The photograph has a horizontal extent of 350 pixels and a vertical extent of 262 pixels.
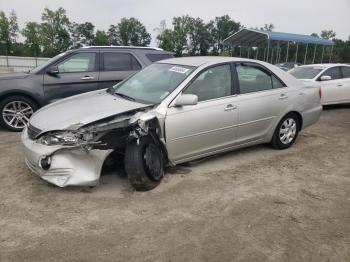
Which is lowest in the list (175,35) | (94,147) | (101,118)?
(94,147)

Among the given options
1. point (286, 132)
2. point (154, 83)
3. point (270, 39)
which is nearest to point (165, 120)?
point (154, 83)

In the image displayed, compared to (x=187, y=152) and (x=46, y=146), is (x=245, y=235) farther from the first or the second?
(x=46, y=146)

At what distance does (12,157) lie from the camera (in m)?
5.37

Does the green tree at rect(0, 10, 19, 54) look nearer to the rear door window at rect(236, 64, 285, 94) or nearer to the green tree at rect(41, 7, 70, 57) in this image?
the green tree at rect(41, 7, 70, 57)

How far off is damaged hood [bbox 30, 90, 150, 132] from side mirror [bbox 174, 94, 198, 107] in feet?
1.45

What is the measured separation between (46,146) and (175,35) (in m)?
54.1

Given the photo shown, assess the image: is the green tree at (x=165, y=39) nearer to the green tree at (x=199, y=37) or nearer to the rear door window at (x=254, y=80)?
the green tree at (x=199, y=37)

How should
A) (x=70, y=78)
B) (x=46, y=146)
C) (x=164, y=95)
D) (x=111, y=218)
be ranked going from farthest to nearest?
1. (x=70, y=78)
2. (x=164, y=95)
3. (x=46, y=146)
4. (x=111, y=218)

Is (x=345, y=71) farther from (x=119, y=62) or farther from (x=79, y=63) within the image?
(x=79, y=63)

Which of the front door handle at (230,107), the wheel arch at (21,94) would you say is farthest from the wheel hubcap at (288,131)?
the wheel arch at (21,94)

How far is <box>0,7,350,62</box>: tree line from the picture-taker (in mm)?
50750

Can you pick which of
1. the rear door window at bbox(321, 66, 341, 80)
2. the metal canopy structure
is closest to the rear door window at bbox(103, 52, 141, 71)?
the rear door window at bbox(321, 66, 341, 80)

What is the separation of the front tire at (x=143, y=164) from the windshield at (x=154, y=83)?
2.08ft

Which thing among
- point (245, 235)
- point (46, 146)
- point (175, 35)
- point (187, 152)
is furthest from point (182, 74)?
point (175, 35)
